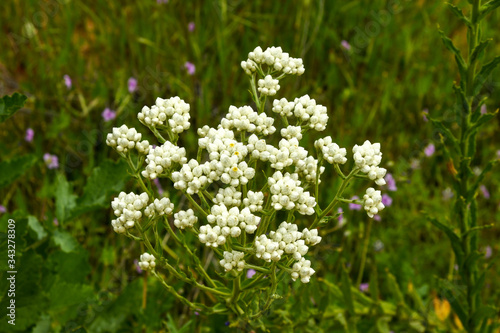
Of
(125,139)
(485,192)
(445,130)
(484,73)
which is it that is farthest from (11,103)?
(485,192)

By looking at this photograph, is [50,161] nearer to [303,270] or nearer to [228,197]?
[228,197]

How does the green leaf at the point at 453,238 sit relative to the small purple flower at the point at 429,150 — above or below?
above

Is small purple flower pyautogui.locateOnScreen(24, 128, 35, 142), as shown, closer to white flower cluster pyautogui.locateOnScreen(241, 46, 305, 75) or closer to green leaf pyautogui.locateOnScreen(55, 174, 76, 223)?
green leaf pyautogui.locateOnScreen(55, 174, 76, 223)

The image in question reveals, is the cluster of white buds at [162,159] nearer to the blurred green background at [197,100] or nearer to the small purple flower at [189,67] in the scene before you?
the blurred green background at [197,100]

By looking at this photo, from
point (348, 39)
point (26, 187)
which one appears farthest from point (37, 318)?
point (348, 39)

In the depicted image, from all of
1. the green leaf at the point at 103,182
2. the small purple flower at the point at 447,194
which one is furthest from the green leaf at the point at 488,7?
the small purple flower at the point at 447,194

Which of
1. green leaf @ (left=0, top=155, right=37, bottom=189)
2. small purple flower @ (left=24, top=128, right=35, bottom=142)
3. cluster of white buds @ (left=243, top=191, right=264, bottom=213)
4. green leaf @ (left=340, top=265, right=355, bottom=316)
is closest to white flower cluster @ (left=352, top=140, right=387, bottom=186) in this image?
cluster of white buds @ (left=243, top=191, right=264, bottom=213)
